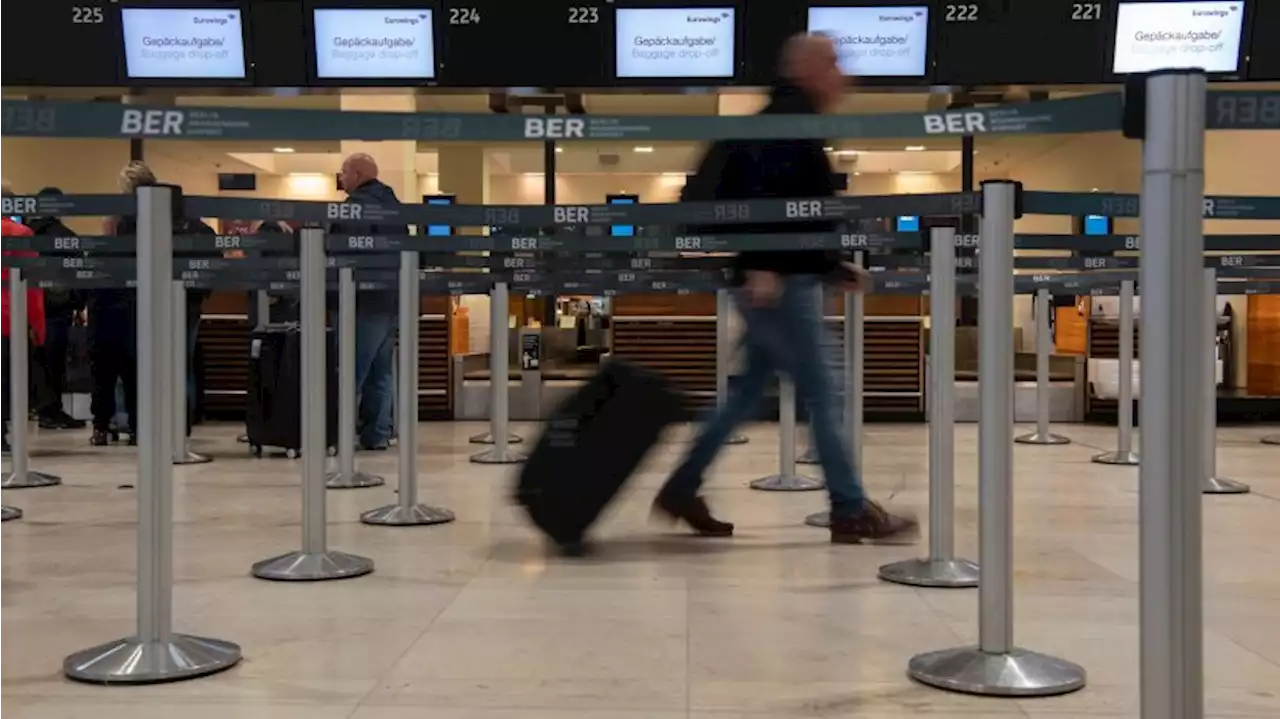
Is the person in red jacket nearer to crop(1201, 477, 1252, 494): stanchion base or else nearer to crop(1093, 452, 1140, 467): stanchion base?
crop(1093, 452, 1140, 467): stanchion base

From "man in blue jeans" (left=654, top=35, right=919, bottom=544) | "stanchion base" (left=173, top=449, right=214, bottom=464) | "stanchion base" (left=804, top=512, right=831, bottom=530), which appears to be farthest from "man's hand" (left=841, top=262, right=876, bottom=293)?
"stanchion base" (left=173, top=449, right=214, bottom=464)

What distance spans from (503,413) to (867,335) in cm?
408

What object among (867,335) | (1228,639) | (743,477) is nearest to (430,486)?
(743,477)

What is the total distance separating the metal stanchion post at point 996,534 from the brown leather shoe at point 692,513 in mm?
1695

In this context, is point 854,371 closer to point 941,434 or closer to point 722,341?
point 941,434

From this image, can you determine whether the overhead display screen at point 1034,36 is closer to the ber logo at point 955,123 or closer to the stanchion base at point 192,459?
the stanchion base at point 192,459

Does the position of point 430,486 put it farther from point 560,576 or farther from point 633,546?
point 560,576

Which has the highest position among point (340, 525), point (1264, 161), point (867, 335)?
point (1264, 161)

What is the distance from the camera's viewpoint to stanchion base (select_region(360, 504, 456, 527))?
14.9 feet

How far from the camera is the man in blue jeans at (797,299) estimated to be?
3807 mm

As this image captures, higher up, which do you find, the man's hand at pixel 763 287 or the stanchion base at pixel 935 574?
the man's hand at pixel 763 287

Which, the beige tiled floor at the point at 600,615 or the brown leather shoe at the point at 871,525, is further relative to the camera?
the brown leather shoe at the point at 871,525

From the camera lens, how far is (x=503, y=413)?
21.1 feet

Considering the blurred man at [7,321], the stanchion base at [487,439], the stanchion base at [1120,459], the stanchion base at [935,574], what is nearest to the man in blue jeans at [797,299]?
the stanchion base at [935,574]
